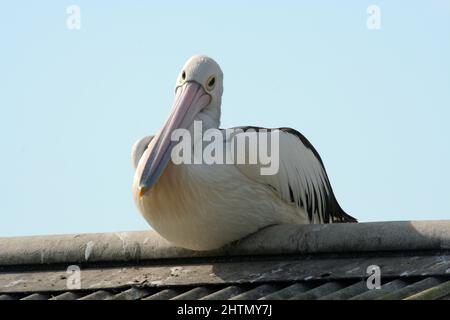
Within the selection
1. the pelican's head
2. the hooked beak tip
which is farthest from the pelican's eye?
the hooked beak tip

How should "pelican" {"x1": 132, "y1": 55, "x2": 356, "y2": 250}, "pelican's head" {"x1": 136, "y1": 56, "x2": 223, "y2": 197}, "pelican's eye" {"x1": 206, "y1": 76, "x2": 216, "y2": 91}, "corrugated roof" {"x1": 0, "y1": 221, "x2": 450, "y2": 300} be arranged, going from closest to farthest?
"corrugated roof" {"x1": 0, "y1": 221, "x2": 450, "y2": 300}, "pelican" {"x1": 132, "y1": 55, "x2": 356, "y2": 250}, "pelican's head" {"x1": 136, "y1": 56, "x2": 223, "y2": 197}, "pelican's eye" {"x1": 206, "y1": 76, "x2": 216, "y2": 91}

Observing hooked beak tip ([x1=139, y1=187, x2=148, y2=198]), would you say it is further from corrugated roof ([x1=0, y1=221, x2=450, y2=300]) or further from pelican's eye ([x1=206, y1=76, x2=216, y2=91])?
pelican's eye ([x1=206, y1=76, x2=216, y2=91])

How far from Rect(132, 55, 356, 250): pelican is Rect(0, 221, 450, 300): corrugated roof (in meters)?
0.19

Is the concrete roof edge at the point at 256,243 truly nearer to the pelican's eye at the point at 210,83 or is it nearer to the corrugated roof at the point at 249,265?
the corrugated roof at the point at 249,265

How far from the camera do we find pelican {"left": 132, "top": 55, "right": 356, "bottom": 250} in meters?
9.37

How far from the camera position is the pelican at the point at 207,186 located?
30.7 feet

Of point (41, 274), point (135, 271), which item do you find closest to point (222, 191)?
point (135, 271)

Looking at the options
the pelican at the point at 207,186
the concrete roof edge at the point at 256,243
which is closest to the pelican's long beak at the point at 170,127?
the pelican at the point at 207,186

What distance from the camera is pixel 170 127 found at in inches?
390
